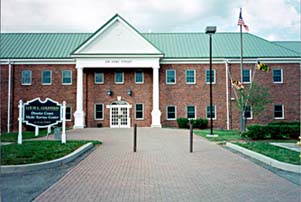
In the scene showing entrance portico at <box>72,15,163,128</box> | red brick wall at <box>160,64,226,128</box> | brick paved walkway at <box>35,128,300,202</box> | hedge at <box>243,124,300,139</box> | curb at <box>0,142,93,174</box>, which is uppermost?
entrance portico at <box>72,15,163,128</box>

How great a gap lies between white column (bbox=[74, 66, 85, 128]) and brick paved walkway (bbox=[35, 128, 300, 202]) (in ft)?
61.1

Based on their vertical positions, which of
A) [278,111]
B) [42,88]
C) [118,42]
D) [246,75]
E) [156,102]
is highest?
[118,42]

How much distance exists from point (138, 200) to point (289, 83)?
29.9 metres

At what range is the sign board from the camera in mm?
14336

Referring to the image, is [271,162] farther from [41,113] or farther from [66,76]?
[66,76]

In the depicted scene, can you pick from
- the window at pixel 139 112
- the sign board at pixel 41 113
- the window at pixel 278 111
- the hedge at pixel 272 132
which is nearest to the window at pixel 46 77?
the window at pixel 139 112

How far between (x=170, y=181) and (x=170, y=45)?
28.0 meters

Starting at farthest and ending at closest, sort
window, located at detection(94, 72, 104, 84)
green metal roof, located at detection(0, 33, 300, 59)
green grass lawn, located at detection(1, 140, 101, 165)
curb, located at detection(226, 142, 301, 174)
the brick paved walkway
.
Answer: green metal roof, located at detection(0, 33, 300, 59) < window, located at detection(94, 72, 104, 84) < green grass lawn, located at detection(1, 140, 101, 165) < curb, located at detection(226, 142, 301, 174) < the brick paved walkway

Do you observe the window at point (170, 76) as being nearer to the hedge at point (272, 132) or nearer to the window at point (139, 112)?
the window at point (139, 112)

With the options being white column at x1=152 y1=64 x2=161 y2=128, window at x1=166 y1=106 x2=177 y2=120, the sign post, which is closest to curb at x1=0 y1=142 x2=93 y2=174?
the sign post

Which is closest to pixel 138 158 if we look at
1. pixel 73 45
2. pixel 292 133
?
pixel 292 133

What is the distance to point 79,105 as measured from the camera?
29875 mm

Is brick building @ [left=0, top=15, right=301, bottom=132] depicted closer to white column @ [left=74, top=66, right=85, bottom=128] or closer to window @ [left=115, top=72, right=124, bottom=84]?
window @ [left=115, top=72, right=124, bottom=84]

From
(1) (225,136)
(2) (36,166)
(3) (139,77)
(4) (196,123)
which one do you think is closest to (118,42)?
(3) (139,77)
